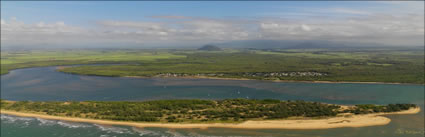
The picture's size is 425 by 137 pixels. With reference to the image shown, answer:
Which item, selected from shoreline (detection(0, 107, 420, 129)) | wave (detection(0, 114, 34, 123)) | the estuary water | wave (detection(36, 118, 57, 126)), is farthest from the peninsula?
the estuary water

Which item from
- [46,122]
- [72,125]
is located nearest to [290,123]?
[72,125]

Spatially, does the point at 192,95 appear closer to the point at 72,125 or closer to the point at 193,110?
the point at 193,110

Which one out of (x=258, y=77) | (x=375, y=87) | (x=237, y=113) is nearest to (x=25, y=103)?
(x=237, y=113)

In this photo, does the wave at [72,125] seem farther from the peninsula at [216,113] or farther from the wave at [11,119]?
the wave at [11,119]

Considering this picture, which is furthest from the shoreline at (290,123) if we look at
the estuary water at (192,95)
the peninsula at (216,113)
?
the estuary water at (192,95)

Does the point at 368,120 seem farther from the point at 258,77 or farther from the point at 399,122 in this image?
the point at 258,77

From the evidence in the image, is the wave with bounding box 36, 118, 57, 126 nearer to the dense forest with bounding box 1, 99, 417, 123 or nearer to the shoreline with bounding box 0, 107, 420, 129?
the dense forest with bounding box 1, 99, 417, 123

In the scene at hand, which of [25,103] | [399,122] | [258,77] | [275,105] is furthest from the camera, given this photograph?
[258,77]
